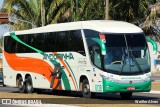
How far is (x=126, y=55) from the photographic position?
947 inches

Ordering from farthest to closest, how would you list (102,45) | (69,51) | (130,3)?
(130,3) → (69,51) → (102,45)

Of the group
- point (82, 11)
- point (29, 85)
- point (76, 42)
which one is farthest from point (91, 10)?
point (76, 42)

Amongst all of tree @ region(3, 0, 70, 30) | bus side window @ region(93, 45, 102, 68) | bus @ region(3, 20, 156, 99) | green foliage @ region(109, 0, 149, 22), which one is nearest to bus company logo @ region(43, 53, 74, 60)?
bus @ region(3, 20, 156, 99)

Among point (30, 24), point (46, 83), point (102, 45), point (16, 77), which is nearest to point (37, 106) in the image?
point (102, 45)

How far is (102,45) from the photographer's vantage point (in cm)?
2378

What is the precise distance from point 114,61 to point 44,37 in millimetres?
6466

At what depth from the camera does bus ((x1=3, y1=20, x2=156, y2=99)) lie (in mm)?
23906

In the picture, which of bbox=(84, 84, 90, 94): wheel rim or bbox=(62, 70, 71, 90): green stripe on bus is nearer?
bbox=(84, 84, 90, 94): wheel rim

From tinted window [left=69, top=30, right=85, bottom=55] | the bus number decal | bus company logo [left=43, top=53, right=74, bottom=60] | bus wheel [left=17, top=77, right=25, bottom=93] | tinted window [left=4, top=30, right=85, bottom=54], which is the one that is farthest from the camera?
bus wheel [left=17, top=77, right=25, bottom=93]

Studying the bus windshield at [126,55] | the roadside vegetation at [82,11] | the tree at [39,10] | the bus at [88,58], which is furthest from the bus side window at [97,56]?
the tree at [39,10]

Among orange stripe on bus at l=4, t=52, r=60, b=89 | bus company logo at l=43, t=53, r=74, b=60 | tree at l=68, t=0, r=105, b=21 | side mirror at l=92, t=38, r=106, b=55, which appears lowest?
orange stripe on bus at l=4, t=52, r=60, b=89

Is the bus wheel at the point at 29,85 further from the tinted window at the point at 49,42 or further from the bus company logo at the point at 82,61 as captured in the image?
the bus company logo at the point at 82,61

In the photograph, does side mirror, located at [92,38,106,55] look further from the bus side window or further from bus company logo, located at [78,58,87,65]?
bus company logo, located at [78,58,87,65]

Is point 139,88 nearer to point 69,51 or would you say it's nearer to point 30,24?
point 69,51
